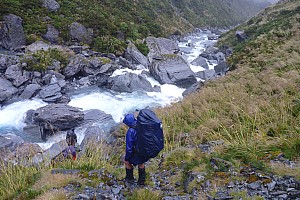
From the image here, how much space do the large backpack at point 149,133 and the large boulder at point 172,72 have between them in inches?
579

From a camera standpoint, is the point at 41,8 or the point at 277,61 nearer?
the point at 277,61

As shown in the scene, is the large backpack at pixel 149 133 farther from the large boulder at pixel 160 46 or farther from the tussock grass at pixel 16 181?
the large boulder at pixel 160 46

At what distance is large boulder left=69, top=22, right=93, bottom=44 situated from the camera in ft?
75.2

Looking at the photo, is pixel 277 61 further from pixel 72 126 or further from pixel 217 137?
pixel 72 126

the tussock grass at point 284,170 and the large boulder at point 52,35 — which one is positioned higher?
the large boulder at point 52,35

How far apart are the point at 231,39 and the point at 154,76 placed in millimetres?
17958

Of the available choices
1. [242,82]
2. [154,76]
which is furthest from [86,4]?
[242,82]

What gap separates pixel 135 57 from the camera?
22344 millimetres

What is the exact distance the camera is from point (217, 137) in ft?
20.6

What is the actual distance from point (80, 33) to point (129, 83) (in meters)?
9.08

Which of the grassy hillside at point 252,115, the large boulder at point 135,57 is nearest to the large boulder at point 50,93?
the grassy hillside at point 252,115

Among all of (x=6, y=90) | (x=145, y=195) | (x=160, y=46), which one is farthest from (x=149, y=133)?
(x=160, y=46)

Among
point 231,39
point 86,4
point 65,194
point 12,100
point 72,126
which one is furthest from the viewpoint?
→ point 231,39

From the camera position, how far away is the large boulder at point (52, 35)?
21.9m
